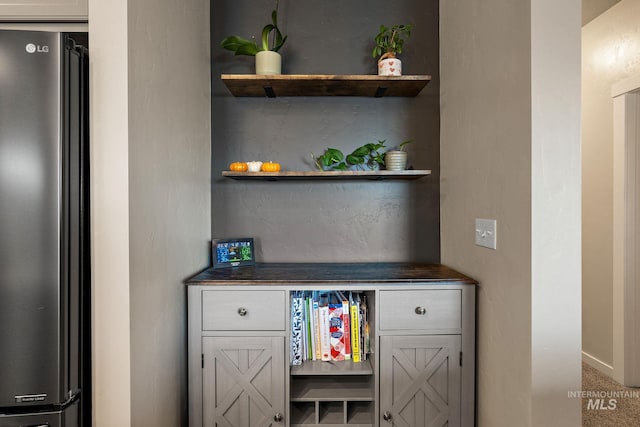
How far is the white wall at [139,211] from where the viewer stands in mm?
1133

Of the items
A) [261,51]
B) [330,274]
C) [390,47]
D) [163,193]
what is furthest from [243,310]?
[390,47]

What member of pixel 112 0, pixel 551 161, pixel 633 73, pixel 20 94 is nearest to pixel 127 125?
pixel 20 94

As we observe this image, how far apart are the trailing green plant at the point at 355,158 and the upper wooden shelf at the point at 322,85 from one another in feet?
1.01

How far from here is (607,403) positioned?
227cm

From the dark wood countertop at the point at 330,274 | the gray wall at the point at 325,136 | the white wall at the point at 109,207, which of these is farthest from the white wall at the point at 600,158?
the white wall at the point at 109,207

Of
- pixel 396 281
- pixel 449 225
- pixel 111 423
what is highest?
pixel 449 225

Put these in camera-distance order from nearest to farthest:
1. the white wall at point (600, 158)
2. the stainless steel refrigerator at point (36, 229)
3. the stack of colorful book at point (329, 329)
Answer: the stainless steel refrigerator at point (36, 229) → the stack of colorful book at point (329, 329) → the white wall at point (600, 158)

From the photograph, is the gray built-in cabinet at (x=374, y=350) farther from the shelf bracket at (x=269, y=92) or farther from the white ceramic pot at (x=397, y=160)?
the shelf bracket at (x=269, y=92)

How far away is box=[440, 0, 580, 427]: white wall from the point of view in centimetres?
119

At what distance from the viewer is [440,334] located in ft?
5.19

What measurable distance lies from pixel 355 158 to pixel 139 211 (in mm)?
1166

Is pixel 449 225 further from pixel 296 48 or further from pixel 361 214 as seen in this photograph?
pixel 296 48

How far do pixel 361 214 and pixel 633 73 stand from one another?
2.14 metres

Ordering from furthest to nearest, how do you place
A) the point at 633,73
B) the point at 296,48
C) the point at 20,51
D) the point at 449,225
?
the point at 633,73
the point at 296,48
the point at 449,225
the point at 20,51
